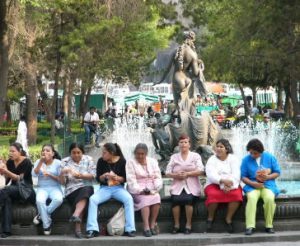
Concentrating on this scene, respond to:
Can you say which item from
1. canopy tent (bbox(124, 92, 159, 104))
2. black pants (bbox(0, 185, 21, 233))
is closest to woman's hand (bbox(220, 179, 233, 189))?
black pants (bbox(0, 185, 21, 233))

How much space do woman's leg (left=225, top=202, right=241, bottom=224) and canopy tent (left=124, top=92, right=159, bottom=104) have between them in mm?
56123

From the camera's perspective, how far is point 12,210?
Result: 11781 millimetres

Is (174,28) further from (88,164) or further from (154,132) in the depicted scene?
(88,164)

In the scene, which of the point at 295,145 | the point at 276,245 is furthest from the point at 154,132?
the point at 295,145

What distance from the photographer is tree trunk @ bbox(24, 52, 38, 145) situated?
1203 inches

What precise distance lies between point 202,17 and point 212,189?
3946 cm

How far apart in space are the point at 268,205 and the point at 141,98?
56.6 metres

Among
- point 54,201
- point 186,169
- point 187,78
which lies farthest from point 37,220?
point 187,78

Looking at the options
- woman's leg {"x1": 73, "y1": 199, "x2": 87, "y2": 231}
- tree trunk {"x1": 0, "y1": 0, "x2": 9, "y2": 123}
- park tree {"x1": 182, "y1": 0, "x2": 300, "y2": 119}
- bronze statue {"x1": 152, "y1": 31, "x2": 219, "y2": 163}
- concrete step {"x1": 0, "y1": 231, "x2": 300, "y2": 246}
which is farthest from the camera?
park tree {"x1": 182, "y1": 0, "x2": 300, "y2": 119}

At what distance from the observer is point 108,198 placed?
11.7 m

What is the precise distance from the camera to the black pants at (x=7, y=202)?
11609mm

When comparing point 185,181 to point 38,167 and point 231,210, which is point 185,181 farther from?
point 38,167

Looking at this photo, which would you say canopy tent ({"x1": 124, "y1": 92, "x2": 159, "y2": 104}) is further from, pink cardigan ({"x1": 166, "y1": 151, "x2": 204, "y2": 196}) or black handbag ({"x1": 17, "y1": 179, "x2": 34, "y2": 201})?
black handbag ({"x1": 17, "y1": 179, "x2": 34, "y2": 201})

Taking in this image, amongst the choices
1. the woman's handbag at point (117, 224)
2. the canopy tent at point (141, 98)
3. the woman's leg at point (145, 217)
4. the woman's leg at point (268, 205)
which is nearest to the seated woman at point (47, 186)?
the woman's handbag at point (117, 224)
